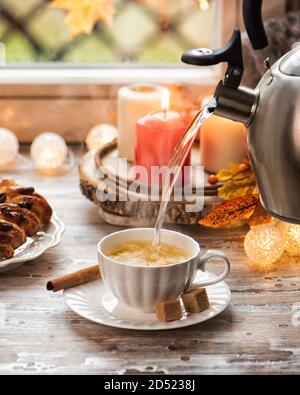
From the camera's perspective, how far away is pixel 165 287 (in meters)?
0.91

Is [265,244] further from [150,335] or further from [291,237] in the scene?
[150,335]

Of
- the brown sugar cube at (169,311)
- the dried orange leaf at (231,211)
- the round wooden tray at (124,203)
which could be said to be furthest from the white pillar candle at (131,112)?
the brown sugar cube at (169,311)

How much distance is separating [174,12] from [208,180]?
68 cm

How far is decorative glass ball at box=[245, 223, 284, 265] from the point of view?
1.09m

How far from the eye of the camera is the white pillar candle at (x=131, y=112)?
4.52 ft

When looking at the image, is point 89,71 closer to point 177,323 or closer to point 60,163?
point 60,163

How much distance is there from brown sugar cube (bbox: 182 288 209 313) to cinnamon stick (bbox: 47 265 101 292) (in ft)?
0.44

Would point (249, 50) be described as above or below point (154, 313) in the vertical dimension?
above

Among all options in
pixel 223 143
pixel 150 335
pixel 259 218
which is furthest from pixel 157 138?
pixel 150 335

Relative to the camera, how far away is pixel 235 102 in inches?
34.1

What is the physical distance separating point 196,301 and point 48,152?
680mm

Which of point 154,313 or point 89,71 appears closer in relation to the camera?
point 154,313

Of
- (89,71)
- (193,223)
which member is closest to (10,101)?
(89,71)

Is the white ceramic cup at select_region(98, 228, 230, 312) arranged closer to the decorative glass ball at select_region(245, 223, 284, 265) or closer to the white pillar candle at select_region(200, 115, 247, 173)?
the decorative glass ball at select_region(245, 223, 284, 265)
